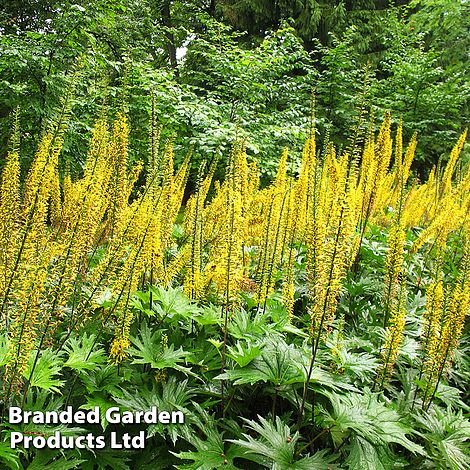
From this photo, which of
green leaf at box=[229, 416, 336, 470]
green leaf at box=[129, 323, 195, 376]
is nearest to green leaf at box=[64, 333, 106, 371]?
green leaf at box=[129, 323, 195, 376]

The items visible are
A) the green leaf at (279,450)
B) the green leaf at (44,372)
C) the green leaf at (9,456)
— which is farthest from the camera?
the green leaf at (44,372)

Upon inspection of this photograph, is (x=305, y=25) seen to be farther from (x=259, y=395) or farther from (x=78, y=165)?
(x=259, y=395)

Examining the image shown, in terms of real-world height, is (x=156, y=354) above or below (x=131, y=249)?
below

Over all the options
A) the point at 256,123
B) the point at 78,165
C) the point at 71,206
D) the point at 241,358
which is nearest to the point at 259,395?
the point at 241,358

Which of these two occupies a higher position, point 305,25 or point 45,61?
point 305,25

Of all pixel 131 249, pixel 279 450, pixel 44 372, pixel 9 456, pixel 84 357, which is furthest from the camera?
pixel 131 249

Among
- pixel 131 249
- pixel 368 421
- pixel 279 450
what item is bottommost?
pixel 279 450

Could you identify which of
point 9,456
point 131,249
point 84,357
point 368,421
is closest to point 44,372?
point 84,357

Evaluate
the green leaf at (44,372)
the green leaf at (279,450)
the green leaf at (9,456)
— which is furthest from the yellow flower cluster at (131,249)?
the green leaf at (279,450)

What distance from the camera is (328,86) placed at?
39.4ft

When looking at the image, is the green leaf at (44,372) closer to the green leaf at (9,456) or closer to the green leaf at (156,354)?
the green leaf at (9,456)

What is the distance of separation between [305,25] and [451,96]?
5530mm

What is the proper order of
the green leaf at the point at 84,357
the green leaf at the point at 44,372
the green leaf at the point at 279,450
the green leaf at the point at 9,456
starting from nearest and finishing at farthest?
the green leaf at the point at 9,456, the green leaf at the point at 279,450, the green leaf at the point at 44,372, the green leaf at the point at 84,357

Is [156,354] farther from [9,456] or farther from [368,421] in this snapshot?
[368,421]
